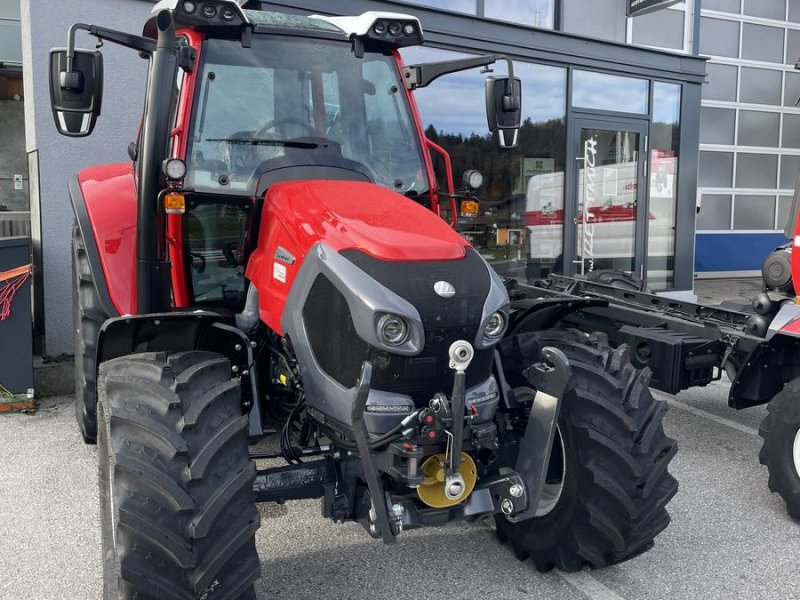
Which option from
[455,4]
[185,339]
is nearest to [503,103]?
[185,339]

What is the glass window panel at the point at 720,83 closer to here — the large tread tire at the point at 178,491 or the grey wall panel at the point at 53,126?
the grey wall panel at the point at 53,126

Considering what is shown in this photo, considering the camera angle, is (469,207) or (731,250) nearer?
(469,207)

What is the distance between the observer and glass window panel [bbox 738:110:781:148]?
1333cm

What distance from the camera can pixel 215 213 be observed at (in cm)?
331

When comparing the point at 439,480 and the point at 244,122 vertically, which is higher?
the point at 244,122

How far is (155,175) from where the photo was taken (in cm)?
286

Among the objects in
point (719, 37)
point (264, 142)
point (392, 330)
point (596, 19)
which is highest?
point (719, 37)

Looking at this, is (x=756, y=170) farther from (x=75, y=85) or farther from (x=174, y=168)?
(x=75, y=85)

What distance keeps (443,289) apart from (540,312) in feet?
3.14

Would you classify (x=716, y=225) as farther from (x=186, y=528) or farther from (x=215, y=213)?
(x=186, y=528)

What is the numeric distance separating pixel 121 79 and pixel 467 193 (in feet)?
12.6

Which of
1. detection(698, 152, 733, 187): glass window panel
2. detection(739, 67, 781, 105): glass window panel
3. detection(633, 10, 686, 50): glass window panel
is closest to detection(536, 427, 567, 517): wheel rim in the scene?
detection(633, 10, 686, 50): glass window panel

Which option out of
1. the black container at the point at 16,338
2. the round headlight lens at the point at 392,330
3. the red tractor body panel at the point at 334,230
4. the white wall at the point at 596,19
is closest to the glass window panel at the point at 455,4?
the white wall at the point at 596,19

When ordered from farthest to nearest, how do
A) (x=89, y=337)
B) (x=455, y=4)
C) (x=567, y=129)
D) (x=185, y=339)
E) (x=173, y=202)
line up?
(x=567, y=129), (x=455, y=4), (x=89, y=337), (x=173, y=202), (x=185, y=339)
